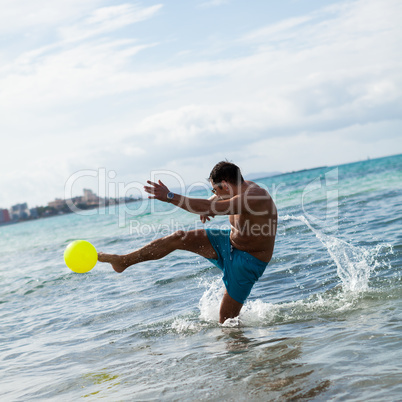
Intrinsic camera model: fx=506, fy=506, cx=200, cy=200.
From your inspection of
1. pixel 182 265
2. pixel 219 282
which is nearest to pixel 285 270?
pixel 219 282

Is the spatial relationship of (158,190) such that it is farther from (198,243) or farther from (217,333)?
(217,333)

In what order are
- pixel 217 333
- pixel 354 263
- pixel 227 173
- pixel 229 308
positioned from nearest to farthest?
1. pixel 227 173
2. pixel 217 333
3. pixel 229 308
4. pixel 354 263

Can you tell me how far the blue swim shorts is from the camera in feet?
20.8

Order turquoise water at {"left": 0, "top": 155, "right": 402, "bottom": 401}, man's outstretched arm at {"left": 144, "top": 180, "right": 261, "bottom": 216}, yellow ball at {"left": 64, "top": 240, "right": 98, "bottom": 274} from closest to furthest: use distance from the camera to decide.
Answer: turquoise water at {"left": 0, "top": 155, "right": 402, "bottom": 401} < man's outstretched arm at {"left": 144, "top": 180, "right": 261, "bottom": 216} < yellow ball at {"left": 64, "top": 240, "right": 98, "bottom": 274}

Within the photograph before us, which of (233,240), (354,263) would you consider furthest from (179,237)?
(354,263)

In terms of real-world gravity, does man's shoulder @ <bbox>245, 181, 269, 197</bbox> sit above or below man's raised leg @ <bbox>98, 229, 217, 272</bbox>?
above

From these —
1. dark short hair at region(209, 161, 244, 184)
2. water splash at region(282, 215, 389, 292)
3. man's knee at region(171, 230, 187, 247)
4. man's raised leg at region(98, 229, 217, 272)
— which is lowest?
water splash at region(282, 215, 389, 292)

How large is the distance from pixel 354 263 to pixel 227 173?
3546 mm

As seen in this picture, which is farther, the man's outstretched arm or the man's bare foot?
the man's bare foot

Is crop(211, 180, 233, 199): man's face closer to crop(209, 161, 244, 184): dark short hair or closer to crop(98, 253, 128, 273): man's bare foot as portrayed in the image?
crop(209, 161, 244, 184): dark short hair

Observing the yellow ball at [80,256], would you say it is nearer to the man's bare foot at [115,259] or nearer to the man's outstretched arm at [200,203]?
the man's bare foot at [115,259]

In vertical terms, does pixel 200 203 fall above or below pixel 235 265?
above

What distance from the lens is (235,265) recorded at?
6387mm

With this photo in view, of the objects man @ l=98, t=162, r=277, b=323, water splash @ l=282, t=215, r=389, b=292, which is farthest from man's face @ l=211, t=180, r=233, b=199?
water splash @ l=282, t=215, r=389, b=292
